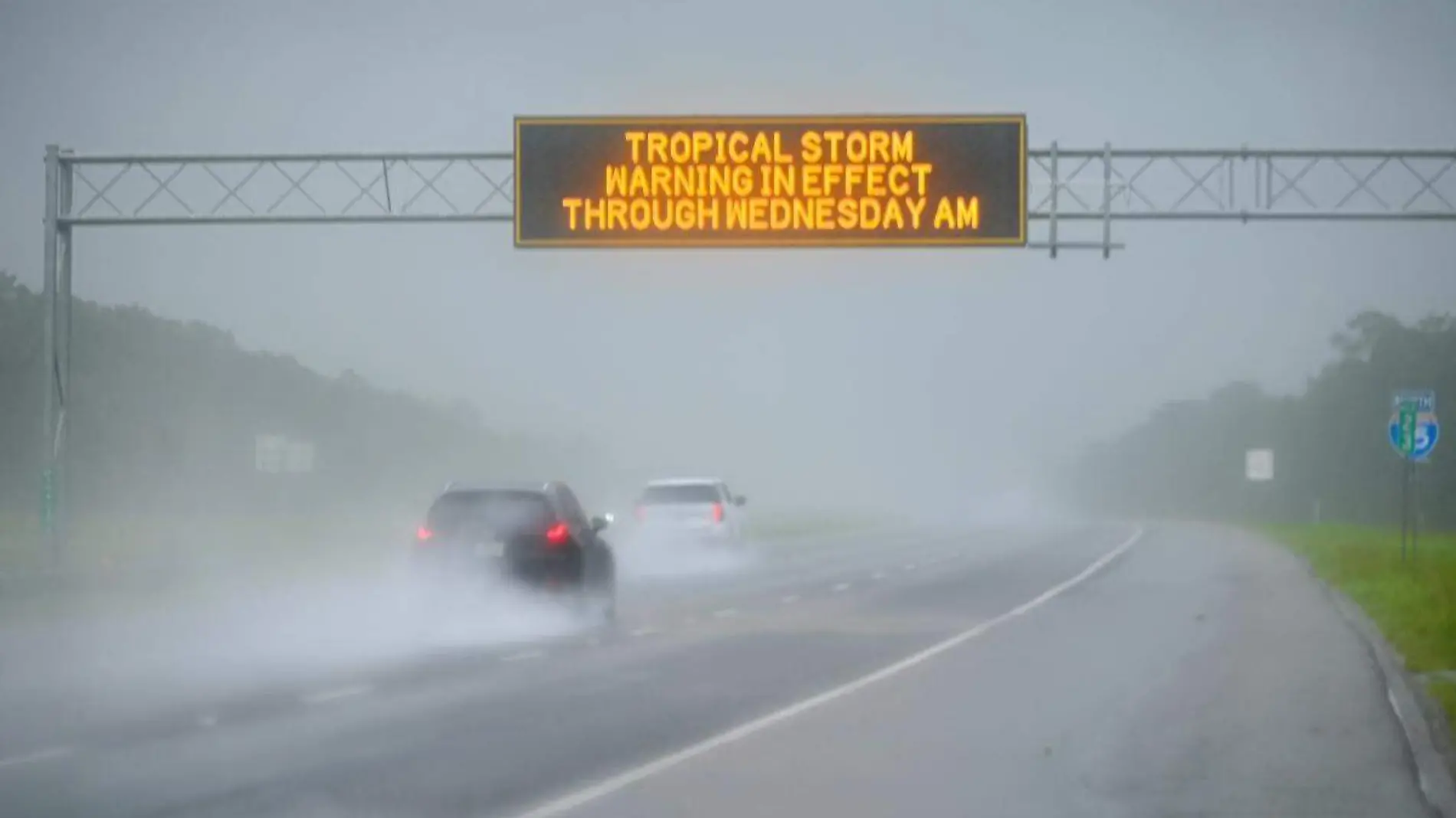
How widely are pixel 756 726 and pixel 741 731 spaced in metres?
0.38

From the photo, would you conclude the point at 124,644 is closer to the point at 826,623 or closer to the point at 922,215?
the point at 826,623

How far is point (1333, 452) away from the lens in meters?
108

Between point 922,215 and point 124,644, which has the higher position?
point 922,215

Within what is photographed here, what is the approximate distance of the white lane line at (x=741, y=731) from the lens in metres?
12.1

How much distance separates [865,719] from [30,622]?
1553cm

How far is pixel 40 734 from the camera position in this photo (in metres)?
15.4

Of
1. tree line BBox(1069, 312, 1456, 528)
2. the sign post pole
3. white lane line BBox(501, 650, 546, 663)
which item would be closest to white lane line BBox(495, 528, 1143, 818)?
white lane line BBox(501, 650, 546, 663)

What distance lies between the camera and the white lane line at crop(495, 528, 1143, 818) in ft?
39.8

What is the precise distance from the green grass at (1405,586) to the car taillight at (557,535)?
981 cm

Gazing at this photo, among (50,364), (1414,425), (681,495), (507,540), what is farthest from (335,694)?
(681,495)

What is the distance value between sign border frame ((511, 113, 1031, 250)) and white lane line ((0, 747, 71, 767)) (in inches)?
680

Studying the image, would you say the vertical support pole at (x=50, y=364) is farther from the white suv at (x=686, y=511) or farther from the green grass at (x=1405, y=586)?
the green grass at (x=1405, y=586)

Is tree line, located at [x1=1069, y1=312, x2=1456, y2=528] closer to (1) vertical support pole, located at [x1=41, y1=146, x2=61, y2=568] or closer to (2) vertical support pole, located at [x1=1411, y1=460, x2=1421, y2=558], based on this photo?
(2) vertical support pole, located at [x1=1411, y1=460, x2=1421, y2=558]

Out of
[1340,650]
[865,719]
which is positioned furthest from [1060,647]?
[865,719]
